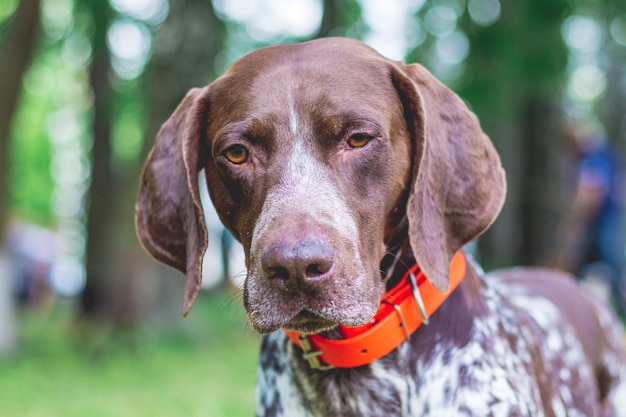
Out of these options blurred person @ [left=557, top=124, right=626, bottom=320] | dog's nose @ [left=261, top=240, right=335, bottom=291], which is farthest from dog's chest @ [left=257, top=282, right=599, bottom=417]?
blurred person @ [left=557, top=124, right=626, bottom=320]

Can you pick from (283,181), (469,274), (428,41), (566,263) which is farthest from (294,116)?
(428,41)

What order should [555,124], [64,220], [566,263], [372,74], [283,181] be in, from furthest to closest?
[64,220] → [555,124] → [566,263] → [372,74] → [283,181]

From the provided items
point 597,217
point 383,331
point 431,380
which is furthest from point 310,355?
point 597,217

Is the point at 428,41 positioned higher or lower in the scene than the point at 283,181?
lower

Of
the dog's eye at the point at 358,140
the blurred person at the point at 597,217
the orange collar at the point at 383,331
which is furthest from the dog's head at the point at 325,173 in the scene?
the blurred person at the point at 597,217

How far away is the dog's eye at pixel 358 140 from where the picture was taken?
280 centimetres

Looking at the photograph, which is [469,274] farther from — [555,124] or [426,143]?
[555,124]

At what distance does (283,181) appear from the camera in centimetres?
273

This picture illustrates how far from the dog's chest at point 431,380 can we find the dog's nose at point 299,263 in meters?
0.63

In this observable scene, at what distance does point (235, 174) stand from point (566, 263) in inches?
329

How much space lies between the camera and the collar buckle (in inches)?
116

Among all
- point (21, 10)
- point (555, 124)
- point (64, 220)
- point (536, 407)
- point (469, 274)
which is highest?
point (469, 274)

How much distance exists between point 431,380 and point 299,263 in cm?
76

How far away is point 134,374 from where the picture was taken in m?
7.66
